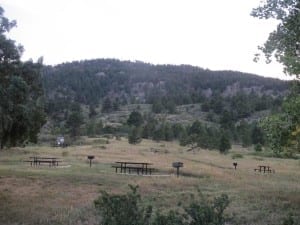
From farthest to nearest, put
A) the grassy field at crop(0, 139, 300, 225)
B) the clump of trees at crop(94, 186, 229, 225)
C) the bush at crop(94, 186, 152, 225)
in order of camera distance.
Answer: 1. the grassy field at crop(0, 139, 300, 225)
2. the bush at crop(94, 186, 152, 225)
3. the clump of trees at crop(94, 186, 229, 225)

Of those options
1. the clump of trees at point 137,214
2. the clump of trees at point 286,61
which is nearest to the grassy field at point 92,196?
the clump of trees at point 286,61

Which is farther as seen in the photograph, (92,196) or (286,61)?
(92,196)

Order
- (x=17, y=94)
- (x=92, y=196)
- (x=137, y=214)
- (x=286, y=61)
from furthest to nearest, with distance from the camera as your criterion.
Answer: (x=92, y=196), (x=17, y=94), (x=286, y=61), (x=137, y=214)

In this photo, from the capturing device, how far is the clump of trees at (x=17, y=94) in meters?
22.1

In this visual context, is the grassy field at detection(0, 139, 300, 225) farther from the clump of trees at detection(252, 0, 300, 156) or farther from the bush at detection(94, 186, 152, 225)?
the bush at detection(94, 186, 152, 225)

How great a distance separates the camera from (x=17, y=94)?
73.9 ft

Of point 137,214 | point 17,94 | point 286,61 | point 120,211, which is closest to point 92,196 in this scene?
point 17,94

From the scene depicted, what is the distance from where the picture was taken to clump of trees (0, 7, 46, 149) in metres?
22.1

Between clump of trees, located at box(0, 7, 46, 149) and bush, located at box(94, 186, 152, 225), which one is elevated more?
clump of trees, located at box(0, 7, 46, 149)

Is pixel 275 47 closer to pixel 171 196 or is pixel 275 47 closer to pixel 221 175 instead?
pixel 171 196

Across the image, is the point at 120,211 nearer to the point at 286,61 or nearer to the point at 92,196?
the point at 286,61

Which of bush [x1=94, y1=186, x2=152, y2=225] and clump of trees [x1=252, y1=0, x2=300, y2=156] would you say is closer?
bush [x1=94, y1=186, x2=152, y2=225]

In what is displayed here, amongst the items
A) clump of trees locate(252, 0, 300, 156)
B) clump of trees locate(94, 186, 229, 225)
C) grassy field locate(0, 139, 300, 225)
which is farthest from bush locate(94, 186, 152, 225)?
clump of trees locate(252, 0, 300, 156)

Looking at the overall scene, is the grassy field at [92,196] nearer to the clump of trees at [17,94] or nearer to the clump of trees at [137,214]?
the clump of trees at [17,94]
